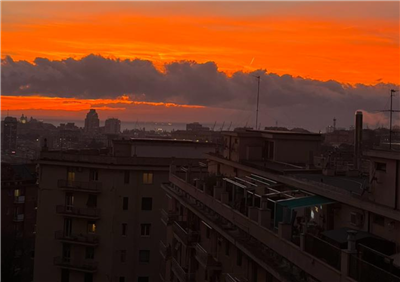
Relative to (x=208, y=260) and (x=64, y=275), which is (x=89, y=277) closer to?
(x=64, y=275)

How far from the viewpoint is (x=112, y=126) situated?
174500 mm

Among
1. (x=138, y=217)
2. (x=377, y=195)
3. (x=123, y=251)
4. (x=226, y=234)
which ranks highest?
(x=377, y=195)

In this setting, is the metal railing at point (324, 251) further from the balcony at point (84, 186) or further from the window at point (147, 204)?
the balcony at point (84, 186)

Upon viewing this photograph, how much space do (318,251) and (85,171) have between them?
2383 centimetres

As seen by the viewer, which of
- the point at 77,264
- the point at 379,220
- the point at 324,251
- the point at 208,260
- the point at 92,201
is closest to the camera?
the point at 324,251

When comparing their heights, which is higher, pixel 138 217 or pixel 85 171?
pixel 85 171

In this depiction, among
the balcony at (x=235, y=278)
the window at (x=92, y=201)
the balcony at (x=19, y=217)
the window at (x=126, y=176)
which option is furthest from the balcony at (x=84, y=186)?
the balcony at (x=19, y=217)

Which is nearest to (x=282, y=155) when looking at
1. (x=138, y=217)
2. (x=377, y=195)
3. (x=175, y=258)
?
(x=175, y=258)

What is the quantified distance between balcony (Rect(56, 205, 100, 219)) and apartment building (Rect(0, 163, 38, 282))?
788 inches

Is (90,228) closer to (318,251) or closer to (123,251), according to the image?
(123,251)

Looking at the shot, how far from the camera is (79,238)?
105 feet

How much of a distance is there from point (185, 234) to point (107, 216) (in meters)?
11.5

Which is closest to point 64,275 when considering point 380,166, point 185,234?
point 185,234

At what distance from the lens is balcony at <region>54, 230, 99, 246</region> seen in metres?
31.8
